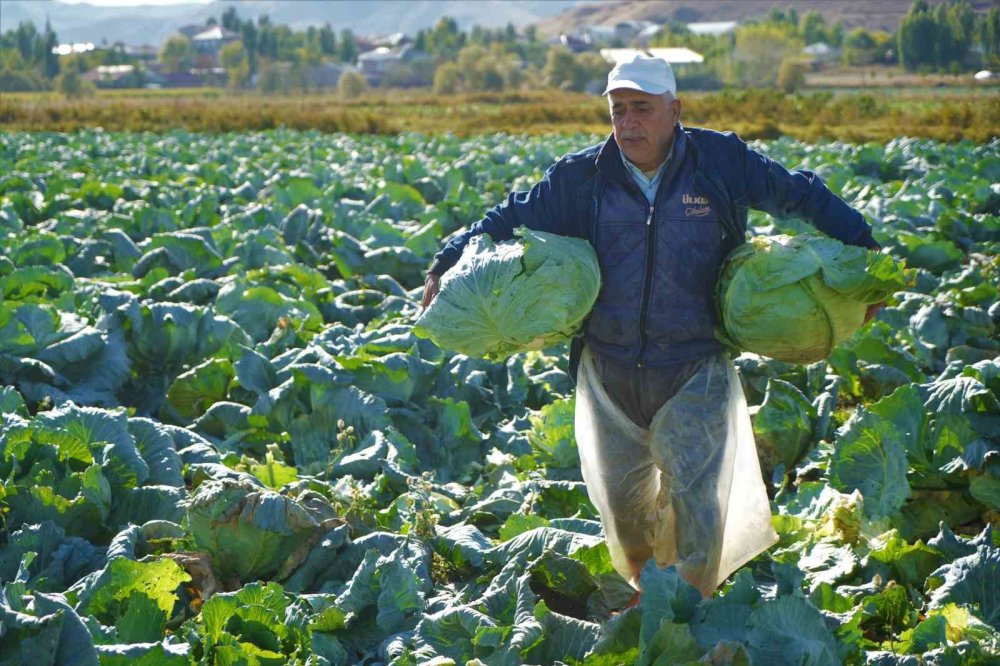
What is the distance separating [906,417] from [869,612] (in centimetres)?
121

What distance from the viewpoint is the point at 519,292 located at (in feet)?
12.1

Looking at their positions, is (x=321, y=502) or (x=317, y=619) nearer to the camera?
(x=317, y=619)

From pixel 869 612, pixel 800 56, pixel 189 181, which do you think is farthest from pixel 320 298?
pixel 800 56

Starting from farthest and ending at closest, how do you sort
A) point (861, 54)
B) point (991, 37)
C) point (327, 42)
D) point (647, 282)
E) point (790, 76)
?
point (327, 42), point (861, 54), point (790, 76), point (991, 37), point (647, 282)

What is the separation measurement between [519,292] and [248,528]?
141cm

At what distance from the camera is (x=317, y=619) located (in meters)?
3.65

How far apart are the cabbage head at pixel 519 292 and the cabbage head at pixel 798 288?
50 cm

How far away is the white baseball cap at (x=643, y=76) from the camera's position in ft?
11.7

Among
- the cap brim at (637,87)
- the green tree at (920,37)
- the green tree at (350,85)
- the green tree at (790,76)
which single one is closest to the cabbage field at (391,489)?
the cap brim at (637,87)

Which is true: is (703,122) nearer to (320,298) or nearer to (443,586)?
(320,298)

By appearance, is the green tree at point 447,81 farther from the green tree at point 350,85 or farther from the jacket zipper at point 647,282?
the jacket zipper at point 647,282

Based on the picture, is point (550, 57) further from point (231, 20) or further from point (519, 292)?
point (231, 20)

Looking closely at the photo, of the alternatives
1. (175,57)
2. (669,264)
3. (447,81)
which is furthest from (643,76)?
(175,57)

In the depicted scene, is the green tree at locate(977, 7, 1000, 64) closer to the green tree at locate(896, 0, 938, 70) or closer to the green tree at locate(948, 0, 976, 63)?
the green tree at locate(948, 0, 976, 63)
